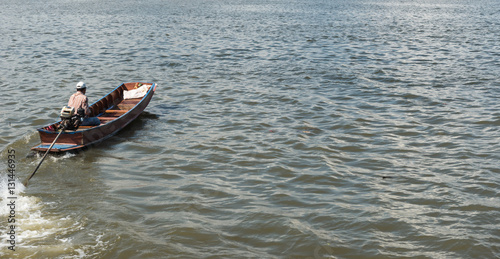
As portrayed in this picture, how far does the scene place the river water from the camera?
9523 mm

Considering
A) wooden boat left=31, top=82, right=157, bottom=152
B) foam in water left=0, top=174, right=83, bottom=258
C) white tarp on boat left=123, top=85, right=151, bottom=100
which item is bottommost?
Result: foam in water left=0, top=174, right=83, bottom=258

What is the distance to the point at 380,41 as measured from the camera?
1303 inches

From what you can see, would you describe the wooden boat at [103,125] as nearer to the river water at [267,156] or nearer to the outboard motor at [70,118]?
the outboard motor at [70,118]

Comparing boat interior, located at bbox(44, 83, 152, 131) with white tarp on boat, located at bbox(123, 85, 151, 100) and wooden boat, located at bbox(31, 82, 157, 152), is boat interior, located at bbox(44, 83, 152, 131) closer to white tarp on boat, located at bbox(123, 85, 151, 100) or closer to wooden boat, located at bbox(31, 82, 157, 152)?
wooden boat, located at bbox(31, 82, 157, 152)

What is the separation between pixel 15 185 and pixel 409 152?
10423mm

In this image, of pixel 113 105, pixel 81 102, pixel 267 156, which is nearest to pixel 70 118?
pixel 81 102

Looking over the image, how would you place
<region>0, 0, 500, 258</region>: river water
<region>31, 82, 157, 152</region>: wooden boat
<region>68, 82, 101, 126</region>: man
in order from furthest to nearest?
<region>68, 82, 101, 126</region>: man
<region>31, 82, 157, 152</region>: wooden boat
<region>0, 0, 500, 258</region>: river water

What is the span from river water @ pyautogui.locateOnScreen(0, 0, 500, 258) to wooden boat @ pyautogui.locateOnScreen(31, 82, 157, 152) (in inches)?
15.0

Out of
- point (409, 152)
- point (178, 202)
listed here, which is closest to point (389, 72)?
point (409, 152)

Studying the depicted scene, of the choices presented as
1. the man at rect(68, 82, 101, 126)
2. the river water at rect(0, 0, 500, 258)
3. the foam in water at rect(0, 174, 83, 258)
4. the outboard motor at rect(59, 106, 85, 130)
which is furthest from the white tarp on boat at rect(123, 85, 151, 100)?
the foam in water at rect(0, 174, 83, 258)

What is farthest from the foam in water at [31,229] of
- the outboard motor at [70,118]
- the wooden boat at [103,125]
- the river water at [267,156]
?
the outboard motor at [70,118]

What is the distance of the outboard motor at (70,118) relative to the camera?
13562 millimetres

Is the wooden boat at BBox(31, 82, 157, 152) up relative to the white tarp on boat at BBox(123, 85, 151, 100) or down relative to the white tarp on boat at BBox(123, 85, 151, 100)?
down

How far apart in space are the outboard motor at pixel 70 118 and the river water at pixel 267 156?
1001 millimetres
